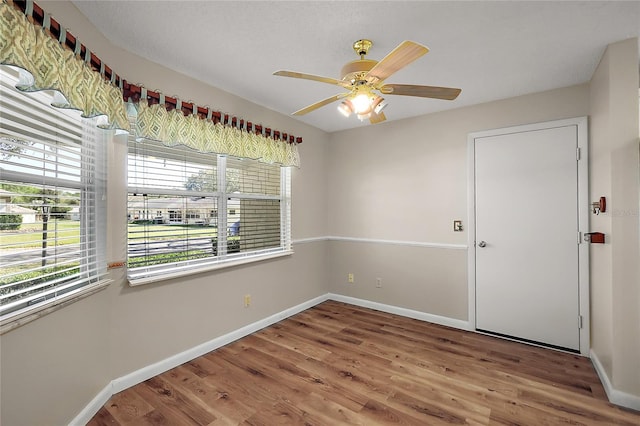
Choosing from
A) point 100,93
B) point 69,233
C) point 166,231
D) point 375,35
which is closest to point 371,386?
point 166,231

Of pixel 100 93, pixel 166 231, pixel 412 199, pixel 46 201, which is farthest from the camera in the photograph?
pixel 412 199

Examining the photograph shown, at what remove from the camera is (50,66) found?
4.51 feet

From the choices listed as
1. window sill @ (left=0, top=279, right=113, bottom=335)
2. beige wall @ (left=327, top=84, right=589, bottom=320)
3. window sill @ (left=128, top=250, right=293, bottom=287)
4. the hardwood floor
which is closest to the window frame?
window sill @ (left=0, top=279, right=113, bottom=335)

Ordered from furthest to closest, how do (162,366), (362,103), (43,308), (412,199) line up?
(412,199) → (162,366) → (362,103) → (43,308)

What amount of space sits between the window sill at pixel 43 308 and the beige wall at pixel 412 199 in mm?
2964

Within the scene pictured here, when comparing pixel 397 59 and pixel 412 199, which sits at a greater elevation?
pixel 397 59

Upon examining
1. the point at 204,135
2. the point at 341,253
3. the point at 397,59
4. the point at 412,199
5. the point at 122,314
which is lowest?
the point at 122,314

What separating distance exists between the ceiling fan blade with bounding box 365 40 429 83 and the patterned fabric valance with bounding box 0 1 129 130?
160 cm

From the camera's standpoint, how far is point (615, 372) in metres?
2.03

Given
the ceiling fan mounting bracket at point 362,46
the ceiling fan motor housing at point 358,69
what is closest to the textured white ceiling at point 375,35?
the ceiling fan mounting bracket at point 362,46

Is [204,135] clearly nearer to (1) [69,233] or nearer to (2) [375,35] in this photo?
(1) [69,233]

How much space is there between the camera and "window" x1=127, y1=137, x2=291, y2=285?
2.30 m

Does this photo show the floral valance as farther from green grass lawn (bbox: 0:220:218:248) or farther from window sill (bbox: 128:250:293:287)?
window sill (bbox: 128:250:293:287)

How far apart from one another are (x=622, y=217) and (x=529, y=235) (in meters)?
0.94
